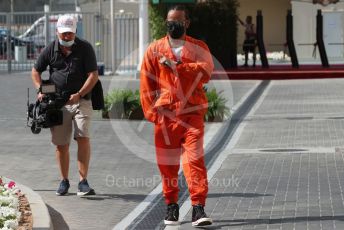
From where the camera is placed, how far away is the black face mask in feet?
29.9

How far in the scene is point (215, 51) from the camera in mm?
33844

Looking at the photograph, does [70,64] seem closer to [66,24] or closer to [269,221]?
[66,24]

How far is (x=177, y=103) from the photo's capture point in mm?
9164

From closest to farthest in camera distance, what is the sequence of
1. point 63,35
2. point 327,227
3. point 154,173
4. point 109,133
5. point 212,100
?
point 327,227
point 63,35
point 154,173
point 109,133
point 212,100

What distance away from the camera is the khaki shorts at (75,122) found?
1076cm

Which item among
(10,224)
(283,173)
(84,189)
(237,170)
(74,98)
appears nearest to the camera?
(10,224)

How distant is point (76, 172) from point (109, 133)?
4.49 metres

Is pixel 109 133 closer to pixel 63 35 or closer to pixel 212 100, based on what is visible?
pixel 212 100

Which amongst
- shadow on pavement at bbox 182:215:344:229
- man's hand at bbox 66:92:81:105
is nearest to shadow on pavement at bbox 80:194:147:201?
man's hand at bbox 66:92:81:105

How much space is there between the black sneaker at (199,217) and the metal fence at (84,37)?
2543 cm

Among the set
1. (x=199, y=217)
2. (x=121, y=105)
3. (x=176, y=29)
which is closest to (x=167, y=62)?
(x=176, y=29)

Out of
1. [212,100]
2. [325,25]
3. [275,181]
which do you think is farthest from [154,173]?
[325,25]

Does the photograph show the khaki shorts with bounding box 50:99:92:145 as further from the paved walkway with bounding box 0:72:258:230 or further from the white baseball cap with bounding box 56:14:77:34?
the white baseball cap with bounding box 56:14:77:34

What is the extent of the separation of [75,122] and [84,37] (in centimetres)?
2640
